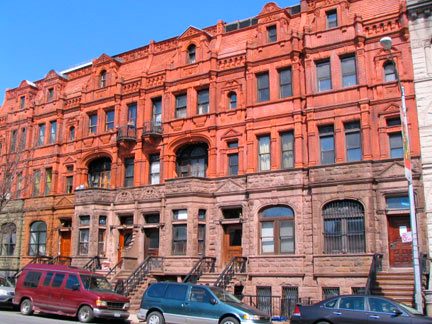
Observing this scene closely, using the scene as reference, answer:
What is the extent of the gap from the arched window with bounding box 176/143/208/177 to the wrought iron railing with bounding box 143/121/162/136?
1.81m

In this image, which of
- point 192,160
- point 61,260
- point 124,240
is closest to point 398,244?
point 192,160

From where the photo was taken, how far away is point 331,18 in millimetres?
27703

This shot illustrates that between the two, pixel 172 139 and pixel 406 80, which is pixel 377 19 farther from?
pixel 172 139

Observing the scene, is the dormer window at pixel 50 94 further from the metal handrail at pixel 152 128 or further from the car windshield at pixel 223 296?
the car windshield at pixel 223 296

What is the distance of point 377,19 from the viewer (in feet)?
85.3

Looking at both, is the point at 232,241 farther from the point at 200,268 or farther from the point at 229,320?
the point at 229,320

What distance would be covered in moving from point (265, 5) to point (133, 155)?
12.5m

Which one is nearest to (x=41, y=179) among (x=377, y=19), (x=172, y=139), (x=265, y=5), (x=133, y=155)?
(x=133, y=155)

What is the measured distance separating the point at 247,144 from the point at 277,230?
5108mm

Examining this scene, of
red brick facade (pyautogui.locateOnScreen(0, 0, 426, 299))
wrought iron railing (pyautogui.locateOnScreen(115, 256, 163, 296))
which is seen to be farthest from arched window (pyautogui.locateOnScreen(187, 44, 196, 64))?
wrought iron railing (pyautogui.locateOnScreen(115, 256, 163, 296))

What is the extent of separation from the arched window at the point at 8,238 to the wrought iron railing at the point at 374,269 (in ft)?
88.0

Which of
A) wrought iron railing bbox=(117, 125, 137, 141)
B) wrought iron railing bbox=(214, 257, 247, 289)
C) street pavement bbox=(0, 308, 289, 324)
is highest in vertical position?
wrought iron railing bbox=(117, 125, 137, 141)

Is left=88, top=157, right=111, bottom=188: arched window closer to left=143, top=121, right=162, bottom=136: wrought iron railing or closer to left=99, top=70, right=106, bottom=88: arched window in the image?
left=143, top=121, right=162, bottom=136: wrought iron railing

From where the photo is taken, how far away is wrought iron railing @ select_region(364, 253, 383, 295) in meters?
21.3
